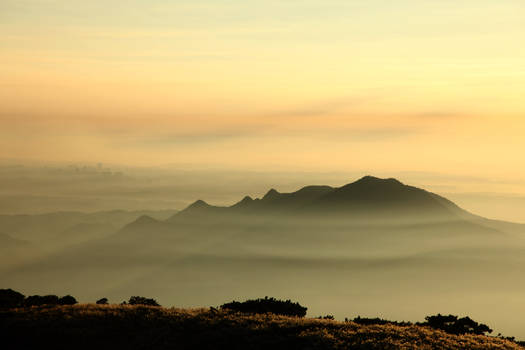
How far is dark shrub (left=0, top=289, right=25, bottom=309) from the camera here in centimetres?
5671

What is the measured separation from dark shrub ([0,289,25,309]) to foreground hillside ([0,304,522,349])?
7.28 m

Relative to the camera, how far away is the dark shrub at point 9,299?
56.7m

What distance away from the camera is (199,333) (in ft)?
147

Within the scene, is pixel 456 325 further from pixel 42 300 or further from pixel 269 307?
pixel 42 300

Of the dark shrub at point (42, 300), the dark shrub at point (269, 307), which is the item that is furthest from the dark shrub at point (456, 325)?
the dark shrub at point (42, 300)

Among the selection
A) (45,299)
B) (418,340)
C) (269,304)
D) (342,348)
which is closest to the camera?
(342,348)

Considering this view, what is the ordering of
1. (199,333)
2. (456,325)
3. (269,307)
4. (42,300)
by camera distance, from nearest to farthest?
(199,333), (456,325), (269,307), (42,300)

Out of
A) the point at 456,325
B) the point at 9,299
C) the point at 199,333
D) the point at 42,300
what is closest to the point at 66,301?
the point at 42,300

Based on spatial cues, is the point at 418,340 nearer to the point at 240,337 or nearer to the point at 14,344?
the point at 240,337

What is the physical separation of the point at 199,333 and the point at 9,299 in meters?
24.0

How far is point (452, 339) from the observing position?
45.8 m

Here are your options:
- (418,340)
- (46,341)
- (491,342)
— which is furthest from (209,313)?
(491,342)

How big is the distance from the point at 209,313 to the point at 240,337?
6013 mm

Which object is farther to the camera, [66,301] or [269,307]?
[66,301]
